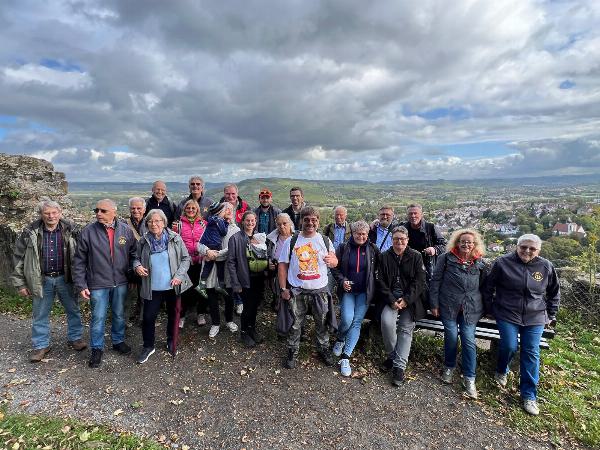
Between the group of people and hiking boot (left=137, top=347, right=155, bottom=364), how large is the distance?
0.03 m

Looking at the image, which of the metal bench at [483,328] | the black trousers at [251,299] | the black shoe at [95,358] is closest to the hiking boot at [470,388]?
the metal bench at [483,328]

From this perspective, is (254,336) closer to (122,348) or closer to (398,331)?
(122,348)

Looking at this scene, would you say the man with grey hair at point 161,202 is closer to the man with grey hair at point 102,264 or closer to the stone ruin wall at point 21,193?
the man with grey hair at point 102,264

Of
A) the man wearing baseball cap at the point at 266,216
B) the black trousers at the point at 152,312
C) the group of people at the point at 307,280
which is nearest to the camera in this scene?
the group of people at the point at 307,280

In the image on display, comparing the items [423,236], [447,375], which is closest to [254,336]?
[447,375]

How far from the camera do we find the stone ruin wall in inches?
373

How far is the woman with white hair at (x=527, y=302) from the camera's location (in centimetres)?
507

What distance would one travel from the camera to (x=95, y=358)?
5801mm

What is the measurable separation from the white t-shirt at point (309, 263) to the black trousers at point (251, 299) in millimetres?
1021

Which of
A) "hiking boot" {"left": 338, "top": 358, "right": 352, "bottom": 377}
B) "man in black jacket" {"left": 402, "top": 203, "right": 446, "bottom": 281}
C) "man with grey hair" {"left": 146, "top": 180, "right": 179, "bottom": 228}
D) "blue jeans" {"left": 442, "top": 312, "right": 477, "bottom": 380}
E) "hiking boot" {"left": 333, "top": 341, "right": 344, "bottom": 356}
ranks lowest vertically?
"hiking boot" {"left": 338, "top": 358, "right": 352, "bottom": 377}

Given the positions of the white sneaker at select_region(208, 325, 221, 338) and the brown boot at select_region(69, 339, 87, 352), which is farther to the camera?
the white sneaker at select_region(208, 325, 221, 338)

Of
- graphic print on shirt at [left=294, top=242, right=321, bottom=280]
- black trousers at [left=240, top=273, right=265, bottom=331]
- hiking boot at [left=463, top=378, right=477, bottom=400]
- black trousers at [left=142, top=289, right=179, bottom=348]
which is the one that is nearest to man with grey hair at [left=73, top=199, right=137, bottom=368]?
black trousers at [left=142, top=289, right=179, bottom=348]

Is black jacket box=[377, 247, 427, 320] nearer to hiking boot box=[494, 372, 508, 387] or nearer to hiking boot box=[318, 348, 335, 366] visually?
hiking boot box=[318, 348, 335, 366]

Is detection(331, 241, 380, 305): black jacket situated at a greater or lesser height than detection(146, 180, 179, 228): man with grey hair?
lesser
